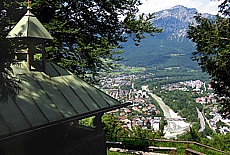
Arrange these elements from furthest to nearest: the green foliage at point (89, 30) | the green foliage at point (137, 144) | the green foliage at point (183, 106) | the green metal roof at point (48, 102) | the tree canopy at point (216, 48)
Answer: the green foliage at point (183, 106) → the green foliage at point (137, 144) → the green foliage at point (89, 30) → the tree canopy at point (216, 48) → the green metal roof at point (48, 102)

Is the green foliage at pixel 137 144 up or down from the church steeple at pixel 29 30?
down

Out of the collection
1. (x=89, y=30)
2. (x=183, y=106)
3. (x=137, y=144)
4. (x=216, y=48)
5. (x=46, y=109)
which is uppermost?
(x=89, y=30)

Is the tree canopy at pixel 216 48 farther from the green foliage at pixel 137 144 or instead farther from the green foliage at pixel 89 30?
the green foliage at pixel 137 144

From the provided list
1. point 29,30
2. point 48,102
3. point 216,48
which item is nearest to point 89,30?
point 216,48

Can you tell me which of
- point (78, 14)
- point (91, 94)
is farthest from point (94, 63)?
point (91, 94)

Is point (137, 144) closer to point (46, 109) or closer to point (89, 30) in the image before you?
point (89, 30)

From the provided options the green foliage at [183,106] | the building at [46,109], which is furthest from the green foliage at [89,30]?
the green foliage at [183,106]
